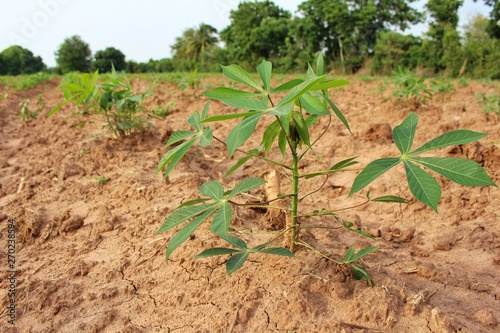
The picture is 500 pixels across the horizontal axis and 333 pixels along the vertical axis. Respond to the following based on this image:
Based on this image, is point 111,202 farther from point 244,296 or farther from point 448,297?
point 448,297

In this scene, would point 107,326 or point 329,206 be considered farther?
point 329,206

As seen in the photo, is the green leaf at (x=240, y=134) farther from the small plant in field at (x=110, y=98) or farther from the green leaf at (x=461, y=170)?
the small plant in field at (x=110, y=98)

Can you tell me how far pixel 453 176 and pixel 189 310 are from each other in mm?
857

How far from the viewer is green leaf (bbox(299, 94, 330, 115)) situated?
2.82 feet

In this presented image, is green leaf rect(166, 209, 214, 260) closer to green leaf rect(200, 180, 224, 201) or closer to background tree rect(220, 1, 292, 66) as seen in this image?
green leaf rect(200, 180, 224, 201)

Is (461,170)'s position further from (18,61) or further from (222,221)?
(18,61)

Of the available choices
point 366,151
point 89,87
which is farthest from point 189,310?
point 366,151

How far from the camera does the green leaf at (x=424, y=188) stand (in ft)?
2.76

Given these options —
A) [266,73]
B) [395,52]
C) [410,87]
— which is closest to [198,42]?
[395,52]

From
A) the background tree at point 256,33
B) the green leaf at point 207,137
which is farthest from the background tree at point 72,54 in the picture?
the green leaf at point 207,137

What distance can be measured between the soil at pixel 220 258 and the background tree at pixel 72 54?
28781 millimetres

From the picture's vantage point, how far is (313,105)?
89 centimetres

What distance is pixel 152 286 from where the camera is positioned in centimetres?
139

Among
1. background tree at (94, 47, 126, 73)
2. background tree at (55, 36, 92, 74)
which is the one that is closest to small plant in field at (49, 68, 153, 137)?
background tree at (55, 36, 92, 74)
